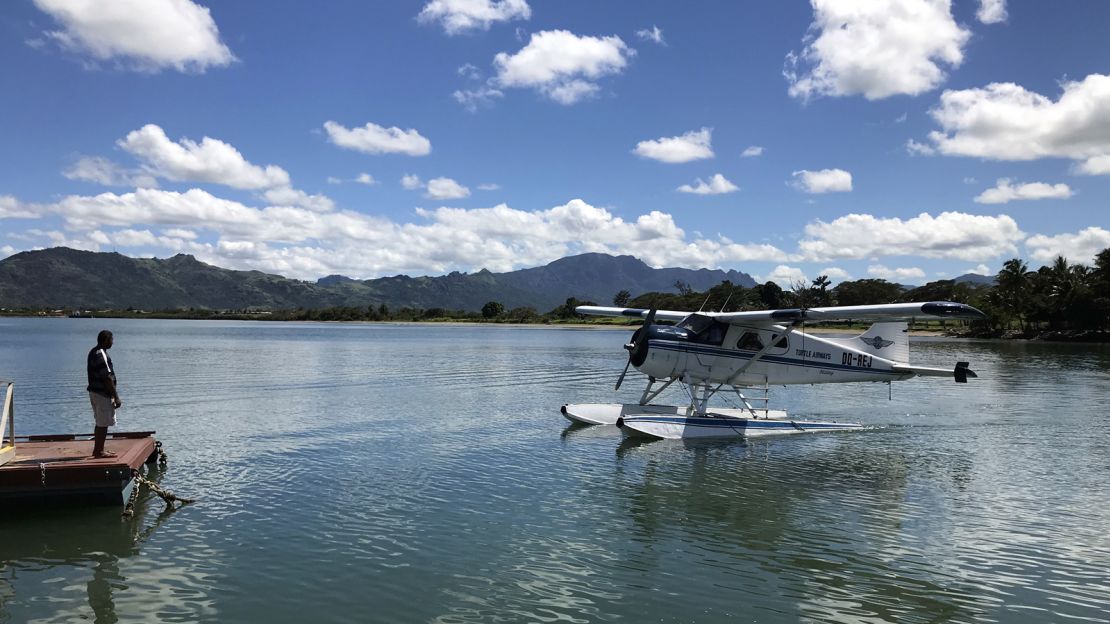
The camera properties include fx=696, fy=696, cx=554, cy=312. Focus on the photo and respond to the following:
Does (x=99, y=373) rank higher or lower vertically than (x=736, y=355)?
higher

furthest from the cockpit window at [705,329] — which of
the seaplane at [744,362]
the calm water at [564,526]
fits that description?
the calm water at [564,526]

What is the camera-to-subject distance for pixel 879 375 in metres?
17.4

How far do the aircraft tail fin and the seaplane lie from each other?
0.08 feet

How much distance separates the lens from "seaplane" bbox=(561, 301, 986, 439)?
15734 millimetres

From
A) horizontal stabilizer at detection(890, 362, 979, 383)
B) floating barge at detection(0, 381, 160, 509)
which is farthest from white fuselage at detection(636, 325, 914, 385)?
floating barge at detection(0, 381, 160, 509)

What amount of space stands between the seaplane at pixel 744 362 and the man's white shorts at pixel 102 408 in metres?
9.63

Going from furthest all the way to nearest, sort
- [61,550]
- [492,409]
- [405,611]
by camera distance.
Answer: [492,409]
[61,550]
[405,611]

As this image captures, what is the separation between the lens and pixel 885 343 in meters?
17.5

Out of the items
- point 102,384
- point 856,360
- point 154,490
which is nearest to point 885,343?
point 856,360

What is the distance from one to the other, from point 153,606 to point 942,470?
12.6m

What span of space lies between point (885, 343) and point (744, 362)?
12.8 ft

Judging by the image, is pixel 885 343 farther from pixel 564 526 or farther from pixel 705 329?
pixel 564 526

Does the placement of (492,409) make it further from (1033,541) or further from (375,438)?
(1033,541)

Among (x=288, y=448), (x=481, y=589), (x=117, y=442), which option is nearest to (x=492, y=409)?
(x=288, y=448)
